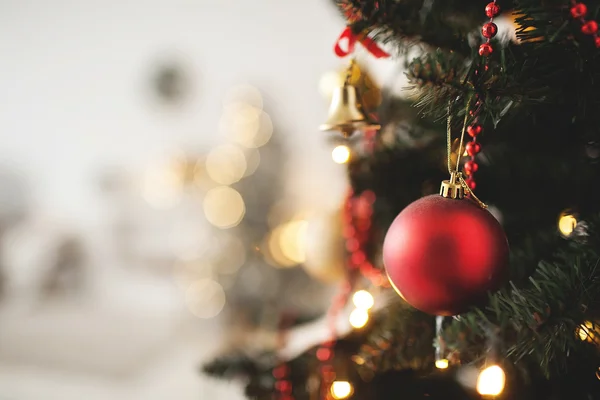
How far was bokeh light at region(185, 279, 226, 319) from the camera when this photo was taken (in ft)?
5.48

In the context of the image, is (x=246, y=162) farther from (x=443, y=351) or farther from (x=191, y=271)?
(x=443, y=351)

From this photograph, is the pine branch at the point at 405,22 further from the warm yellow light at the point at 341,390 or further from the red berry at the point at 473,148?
the warm yellow light at the point at 341,390

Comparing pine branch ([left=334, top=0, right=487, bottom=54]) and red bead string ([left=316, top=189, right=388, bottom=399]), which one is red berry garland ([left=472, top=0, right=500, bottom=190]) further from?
red bead string ([left=316, top=189, right=388, bottom=399])

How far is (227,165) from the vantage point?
1588 mm

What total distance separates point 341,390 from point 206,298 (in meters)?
1.31

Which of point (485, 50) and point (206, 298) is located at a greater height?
point (485, 50)

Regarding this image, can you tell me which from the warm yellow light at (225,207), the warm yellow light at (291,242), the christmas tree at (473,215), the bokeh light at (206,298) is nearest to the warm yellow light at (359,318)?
the christmas tree at (473,215)

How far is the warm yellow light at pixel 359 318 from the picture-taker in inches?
22.0

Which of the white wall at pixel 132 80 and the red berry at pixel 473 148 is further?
the white wall at pixel 132 80

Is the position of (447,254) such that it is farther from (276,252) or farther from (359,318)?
(276,252)

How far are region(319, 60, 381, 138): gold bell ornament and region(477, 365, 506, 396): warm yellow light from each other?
25cm

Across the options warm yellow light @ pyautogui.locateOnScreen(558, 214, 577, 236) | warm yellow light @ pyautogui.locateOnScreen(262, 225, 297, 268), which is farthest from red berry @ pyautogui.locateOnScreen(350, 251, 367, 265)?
warm yellow light @ pyautogui.locateOnScreen(262, 225, 297, 268)

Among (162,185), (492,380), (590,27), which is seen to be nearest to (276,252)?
(162,185)

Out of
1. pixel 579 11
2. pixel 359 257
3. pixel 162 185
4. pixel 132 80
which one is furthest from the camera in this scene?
pixel 132 80
